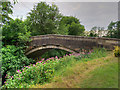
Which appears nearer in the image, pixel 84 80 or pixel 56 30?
pixel 84 80

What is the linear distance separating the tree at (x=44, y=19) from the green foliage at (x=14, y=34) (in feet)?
17.2

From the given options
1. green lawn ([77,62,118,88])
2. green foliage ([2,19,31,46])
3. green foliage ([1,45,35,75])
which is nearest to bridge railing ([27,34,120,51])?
green foliage ([2,19,31,46])

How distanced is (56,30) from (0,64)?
9.42 metres

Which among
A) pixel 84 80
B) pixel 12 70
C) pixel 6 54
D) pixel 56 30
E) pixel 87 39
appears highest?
pixel 56 30

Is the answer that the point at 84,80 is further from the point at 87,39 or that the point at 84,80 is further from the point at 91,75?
the point at 87,39

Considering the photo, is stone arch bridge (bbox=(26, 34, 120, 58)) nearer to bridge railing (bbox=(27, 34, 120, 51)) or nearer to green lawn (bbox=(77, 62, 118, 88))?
bridge railing (bbox=(27, 34, 120, 51))

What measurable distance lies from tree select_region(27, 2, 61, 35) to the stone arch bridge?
516 cm

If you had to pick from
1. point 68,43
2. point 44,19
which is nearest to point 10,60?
point 68,43

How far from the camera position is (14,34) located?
8.55 metres

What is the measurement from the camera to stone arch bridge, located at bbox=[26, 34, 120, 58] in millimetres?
6623

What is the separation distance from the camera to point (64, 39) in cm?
838

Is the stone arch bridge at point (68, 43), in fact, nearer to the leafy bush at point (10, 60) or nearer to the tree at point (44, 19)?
the leafy bush at point (10, 60)

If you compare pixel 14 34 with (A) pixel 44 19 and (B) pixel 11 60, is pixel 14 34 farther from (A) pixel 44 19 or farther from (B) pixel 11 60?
(A) pixel 44 19

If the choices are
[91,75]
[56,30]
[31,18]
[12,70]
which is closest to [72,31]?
[56,30]
